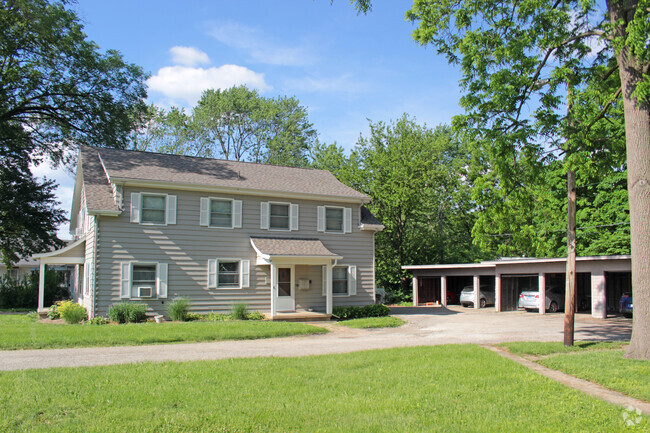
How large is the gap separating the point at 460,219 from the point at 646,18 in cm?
3031

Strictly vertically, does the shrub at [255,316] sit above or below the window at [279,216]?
below

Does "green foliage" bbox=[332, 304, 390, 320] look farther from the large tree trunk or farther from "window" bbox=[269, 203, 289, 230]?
the large tree trunk

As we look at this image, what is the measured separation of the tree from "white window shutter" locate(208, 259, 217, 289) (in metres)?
13.2

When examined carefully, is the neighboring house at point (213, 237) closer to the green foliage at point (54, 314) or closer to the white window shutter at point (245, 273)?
the white window shutter at point (245, 273)

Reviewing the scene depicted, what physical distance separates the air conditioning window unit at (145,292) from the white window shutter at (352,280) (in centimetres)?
817

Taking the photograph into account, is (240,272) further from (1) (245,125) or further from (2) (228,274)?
(1) (245,125)

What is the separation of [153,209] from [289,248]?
17.4 feet

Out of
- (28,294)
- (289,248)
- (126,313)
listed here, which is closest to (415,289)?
(289,248)

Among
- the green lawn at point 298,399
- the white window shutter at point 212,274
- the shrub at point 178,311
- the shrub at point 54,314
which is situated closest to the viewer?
the green lawn at point 298,399

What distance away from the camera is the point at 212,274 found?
768 inches

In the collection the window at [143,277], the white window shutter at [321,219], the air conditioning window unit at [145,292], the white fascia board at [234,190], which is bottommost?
the air conditioning window unit at [145,292]

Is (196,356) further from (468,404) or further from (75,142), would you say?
(75,142)

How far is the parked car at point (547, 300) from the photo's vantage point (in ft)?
82.3

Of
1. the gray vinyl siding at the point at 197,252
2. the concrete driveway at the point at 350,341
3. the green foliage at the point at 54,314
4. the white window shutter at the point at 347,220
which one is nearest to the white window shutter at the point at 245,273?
the gray vinyl siding at the point at 197,252
